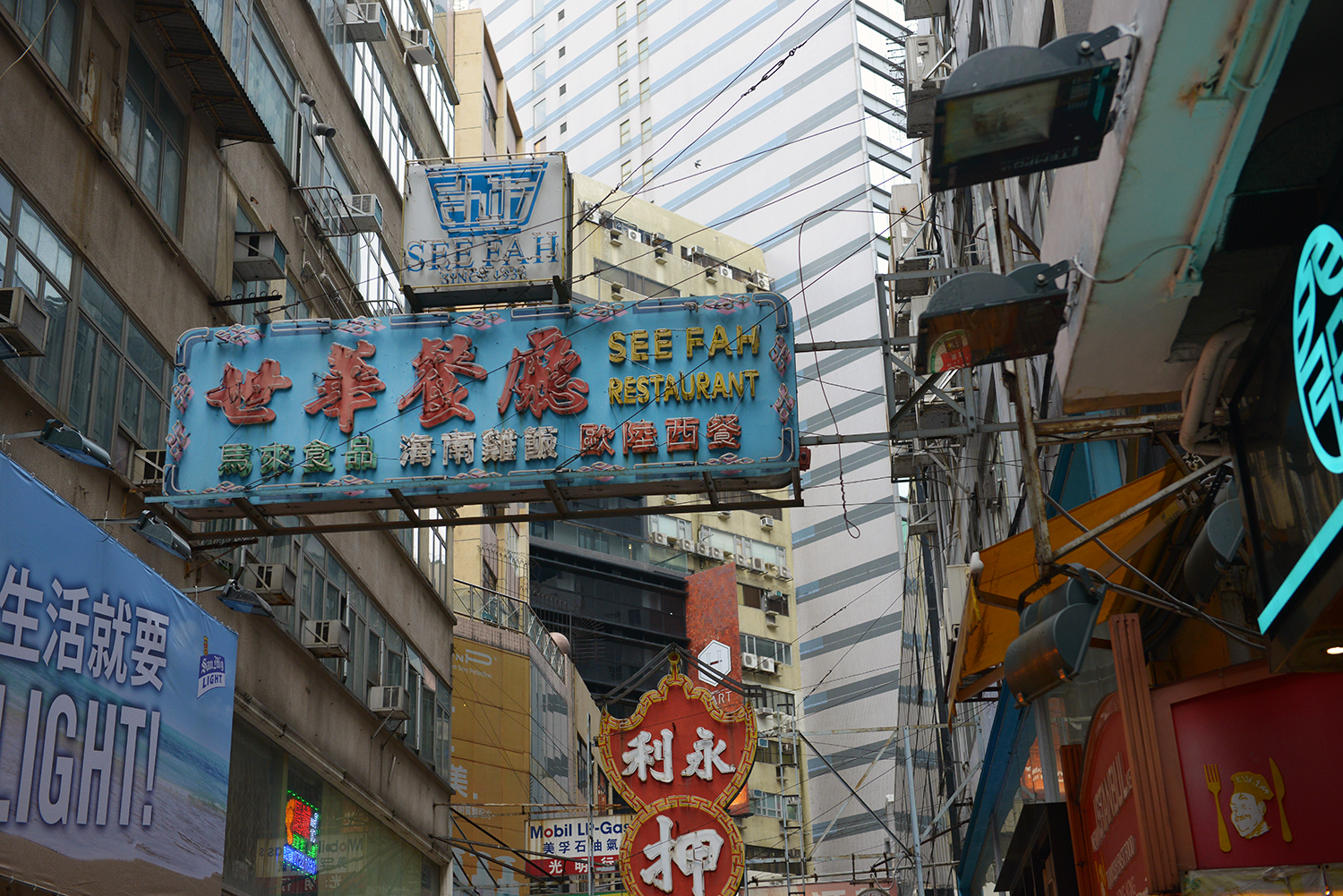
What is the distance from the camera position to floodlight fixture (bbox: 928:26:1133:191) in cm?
553

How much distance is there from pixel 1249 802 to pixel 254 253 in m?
14.0

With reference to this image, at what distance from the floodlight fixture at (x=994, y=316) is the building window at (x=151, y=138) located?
33.2 ft

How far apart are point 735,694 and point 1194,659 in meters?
13.2

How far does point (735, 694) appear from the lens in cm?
2147

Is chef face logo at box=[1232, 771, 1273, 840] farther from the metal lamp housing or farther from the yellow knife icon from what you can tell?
the metal lamp housing

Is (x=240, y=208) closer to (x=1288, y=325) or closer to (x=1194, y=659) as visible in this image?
(x=1194, y=659)

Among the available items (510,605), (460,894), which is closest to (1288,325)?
(460,894)

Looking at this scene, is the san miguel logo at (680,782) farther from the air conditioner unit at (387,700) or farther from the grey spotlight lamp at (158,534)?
the grey spotlight lamp at (158,534)

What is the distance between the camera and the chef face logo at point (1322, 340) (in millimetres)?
4422

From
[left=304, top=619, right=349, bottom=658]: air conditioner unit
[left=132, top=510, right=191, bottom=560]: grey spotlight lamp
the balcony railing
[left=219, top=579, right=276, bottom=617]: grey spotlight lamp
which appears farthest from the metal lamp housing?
the balcony railing

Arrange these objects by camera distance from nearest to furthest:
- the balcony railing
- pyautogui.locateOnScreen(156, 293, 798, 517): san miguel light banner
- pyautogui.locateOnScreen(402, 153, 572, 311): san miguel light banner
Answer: pyautogui.locateOnScreen(156, 293, 798, 517): san miguel light banner, pyautogui.locateOnScreen(402, 153, 572, 311): san miguel light banner, the balcony railing

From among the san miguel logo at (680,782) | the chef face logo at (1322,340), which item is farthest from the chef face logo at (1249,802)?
the san miguel logo at (680,782)

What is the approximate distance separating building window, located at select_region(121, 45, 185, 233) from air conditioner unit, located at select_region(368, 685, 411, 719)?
830 centimetres

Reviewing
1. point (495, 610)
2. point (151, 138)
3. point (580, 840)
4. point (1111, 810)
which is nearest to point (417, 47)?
point (151, 138)
